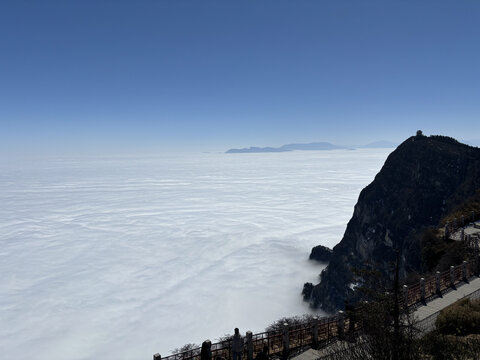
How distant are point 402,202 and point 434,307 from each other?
61.5 metres

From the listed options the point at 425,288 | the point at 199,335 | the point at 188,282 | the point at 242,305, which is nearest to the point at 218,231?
the point at 188,282

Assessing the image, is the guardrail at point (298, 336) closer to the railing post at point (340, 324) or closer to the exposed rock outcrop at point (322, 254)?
the railing post at point (340, 324)

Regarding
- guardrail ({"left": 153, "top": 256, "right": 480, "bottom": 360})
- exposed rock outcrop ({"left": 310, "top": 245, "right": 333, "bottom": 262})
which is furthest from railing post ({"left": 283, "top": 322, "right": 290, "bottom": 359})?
exposed rock outcrop ({"left": 310, "top": 245, "right": 333, "bottom": 262})

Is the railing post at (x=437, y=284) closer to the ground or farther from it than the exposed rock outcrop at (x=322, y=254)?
farther from it

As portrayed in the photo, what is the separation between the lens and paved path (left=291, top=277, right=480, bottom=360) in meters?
11.9

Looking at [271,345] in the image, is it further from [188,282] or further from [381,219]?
[188,282]

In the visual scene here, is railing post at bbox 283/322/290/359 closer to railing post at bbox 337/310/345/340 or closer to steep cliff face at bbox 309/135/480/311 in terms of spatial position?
railing post at bbox 337/310/345/340

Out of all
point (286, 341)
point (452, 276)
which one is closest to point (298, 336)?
point (286, 341)

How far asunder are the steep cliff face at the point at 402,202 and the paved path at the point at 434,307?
4457cm

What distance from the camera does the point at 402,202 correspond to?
2773 inches

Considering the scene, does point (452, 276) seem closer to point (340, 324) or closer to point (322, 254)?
point (340, 324)

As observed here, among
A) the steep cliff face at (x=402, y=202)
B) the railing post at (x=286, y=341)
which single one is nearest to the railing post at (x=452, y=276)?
the railing post at (x=286, y=341)

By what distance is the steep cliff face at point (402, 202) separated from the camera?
6450cm

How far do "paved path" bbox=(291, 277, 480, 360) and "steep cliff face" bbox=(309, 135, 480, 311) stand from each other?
44.6 m
